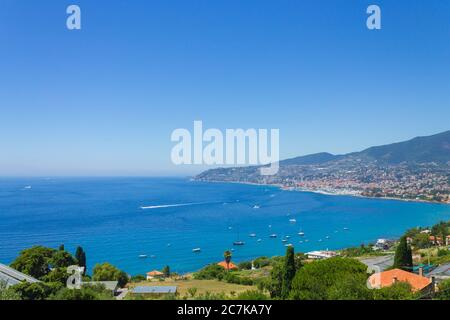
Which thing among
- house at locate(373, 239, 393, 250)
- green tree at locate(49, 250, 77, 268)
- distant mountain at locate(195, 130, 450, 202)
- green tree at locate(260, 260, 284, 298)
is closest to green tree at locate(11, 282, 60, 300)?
green tree at locate(49, 250, 77, 268)

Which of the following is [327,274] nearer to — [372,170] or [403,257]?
[403,257]

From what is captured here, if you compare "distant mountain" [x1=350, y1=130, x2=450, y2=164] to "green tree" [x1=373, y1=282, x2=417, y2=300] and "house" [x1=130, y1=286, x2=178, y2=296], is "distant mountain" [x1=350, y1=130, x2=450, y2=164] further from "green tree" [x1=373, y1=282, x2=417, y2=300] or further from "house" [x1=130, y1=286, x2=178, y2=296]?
"green tree" [x1=373, y1=282, x2=417, y2=300]

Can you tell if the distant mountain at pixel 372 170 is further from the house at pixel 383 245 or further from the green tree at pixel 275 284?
the green tree at pixel 275 284

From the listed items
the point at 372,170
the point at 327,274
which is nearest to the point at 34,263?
the point at 327,274

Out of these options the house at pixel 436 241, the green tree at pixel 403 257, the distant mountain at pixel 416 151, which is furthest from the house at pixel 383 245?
the distant mountain at pixel 416 151

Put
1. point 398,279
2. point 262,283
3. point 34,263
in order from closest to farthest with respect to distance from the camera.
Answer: point 398,279 < point 262,283 < point 34,263
